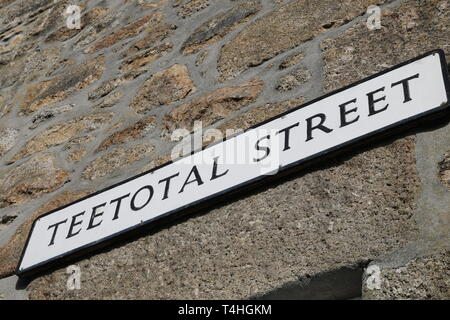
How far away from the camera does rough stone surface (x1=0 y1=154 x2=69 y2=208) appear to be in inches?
68.1

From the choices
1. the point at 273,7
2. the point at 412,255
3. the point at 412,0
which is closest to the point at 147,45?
the point at 273,7

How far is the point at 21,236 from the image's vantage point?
1.62 meters

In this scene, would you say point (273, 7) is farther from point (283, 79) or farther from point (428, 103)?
point (428, 103)

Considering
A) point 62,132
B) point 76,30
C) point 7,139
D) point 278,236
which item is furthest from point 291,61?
point 76,30

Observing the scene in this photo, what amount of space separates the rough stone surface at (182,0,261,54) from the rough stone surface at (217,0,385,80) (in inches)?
2.9

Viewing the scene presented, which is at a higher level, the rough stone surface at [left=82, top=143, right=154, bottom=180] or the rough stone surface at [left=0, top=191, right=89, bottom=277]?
the rough stone surface at [left=82, top=143, right=154, bottom=180]

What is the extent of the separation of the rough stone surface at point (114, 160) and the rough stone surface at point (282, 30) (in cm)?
31

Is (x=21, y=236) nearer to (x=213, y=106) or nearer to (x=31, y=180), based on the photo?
(x=31, y=180)

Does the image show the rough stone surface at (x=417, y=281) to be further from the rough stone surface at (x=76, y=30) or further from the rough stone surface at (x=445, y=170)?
the rough stone surface at (x=76, y=30)

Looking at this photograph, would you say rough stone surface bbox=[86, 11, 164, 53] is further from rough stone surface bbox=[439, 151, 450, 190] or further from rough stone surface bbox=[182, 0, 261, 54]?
rough stone surface bbox=[439, 151, 450, 190]

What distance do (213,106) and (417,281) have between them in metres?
0.79

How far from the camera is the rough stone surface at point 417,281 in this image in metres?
0.90

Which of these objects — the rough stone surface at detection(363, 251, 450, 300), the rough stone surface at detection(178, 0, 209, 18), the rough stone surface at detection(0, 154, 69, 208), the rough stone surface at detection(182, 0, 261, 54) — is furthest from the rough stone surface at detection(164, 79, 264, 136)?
the rough stone surface at detection(363, 251, 450, 300)

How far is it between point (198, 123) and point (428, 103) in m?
0.64
